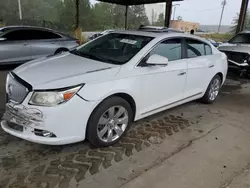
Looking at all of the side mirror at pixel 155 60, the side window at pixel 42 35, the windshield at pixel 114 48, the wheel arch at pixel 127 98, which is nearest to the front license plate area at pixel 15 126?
the wheel arch at pixel 127 98

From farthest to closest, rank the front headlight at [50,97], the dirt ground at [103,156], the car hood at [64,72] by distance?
1. the car hood at [64,72]
2. the front headlight at [50,97]
3. the dirt ground at [103,156]

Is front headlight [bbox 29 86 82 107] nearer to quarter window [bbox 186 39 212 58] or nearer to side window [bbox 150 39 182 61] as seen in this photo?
side window [bbox 150 39 182 61]

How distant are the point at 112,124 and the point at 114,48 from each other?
128 cm

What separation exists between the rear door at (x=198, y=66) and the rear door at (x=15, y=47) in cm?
508

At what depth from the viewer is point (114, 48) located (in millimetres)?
3865

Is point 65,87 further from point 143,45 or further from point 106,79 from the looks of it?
point 143,45

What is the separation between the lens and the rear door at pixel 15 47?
6.94 meters

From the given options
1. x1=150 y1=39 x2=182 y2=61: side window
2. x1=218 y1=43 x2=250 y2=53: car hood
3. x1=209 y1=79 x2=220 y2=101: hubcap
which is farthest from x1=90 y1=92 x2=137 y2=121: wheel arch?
x1=218 y1=43 x2=250 y2=53: car hood

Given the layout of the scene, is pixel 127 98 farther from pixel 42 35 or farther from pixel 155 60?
pixel 42 35

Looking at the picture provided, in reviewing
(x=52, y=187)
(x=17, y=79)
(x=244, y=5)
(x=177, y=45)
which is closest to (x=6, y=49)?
(x=17, y=79)

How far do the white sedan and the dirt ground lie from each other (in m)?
0.25

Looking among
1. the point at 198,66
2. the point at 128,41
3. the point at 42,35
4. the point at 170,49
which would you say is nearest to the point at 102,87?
the point at 128,41

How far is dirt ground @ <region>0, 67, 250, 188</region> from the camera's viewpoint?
2.59 metres

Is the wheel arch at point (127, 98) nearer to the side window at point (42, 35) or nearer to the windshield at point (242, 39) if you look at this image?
the side window at point (42, 35)
